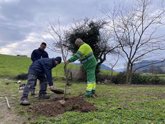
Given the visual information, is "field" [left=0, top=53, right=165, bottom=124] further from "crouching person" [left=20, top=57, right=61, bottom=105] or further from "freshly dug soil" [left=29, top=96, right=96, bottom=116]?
"crouching person" [left=20, top=57, right=61, bottom=105]

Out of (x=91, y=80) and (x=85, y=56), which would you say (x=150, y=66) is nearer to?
(x=91, y=80)

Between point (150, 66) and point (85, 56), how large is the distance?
36.6ft

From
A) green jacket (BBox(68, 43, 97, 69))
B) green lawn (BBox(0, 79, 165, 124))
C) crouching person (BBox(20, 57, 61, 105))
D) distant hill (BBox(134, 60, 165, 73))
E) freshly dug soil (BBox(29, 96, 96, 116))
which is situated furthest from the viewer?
distant hill (BBox(134, 60, 165, 73))

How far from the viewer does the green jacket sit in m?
10.9

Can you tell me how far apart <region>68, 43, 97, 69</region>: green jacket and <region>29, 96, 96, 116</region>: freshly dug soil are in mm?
1516

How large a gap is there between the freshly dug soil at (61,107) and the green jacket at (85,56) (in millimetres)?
1516

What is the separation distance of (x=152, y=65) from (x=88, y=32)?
445 centimetres

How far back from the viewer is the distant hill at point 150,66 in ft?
68.5

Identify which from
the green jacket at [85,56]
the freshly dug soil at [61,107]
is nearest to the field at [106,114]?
the freshly dug soil at [61,107]

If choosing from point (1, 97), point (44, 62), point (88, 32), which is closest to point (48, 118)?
point (44, 62)

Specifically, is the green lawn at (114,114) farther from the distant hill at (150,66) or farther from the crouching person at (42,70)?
the distant hill at (150,66)

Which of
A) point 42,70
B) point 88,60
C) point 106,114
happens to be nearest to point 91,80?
point 88,60

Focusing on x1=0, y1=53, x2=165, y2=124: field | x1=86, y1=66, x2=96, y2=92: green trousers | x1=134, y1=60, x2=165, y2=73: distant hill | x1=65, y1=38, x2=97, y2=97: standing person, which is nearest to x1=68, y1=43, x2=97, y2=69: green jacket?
x1=65, y1=38, x2=97, y2=97: standing person

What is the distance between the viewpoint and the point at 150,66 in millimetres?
21469
